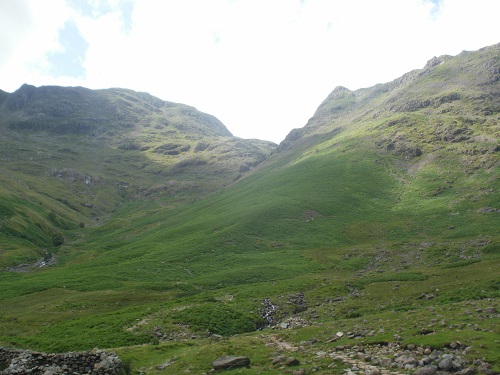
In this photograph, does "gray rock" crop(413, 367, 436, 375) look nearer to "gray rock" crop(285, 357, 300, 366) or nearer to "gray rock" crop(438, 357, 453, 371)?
"gray rock" crop(438, 357, 453, 371)

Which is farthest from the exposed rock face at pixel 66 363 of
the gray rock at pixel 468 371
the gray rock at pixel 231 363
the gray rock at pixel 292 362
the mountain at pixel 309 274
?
the gray rock at pixel 468 371

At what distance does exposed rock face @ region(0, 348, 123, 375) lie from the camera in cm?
2416

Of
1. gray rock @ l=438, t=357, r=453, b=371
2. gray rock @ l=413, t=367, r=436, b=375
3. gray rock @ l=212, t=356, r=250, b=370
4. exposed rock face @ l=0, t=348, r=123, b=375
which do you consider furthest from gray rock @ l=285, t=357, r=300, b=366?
exposed rock face @ l=0, t=348, r=123, b=375

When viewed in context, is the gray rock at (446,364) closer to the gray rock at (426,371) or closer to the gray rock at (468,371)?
the gray rock at (426,371)

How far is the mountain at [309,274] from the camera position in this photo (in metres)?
29.9

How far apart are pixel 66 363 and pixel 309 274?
174ft

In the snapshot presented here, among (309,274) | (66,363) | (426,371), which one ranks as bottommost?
(309,274)

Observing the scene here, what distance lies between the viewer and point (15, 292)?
69062mm

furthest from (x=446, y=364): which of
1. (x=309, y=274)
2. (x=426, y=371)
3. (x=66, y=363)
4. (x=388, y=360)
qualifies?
(x=309, y=274)

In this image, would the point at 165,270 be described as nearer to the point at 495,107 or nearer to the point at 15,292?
the point at 15,292

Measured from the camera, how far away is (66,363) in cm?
2581

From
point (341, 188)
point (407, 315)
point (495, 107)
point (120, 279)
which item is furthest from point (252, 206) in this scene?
point (495, 107)

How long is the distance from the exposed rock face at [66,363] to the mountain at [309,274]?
363cm

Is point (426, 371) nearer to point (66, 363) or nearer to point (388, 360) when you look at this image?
point (388, 360)
